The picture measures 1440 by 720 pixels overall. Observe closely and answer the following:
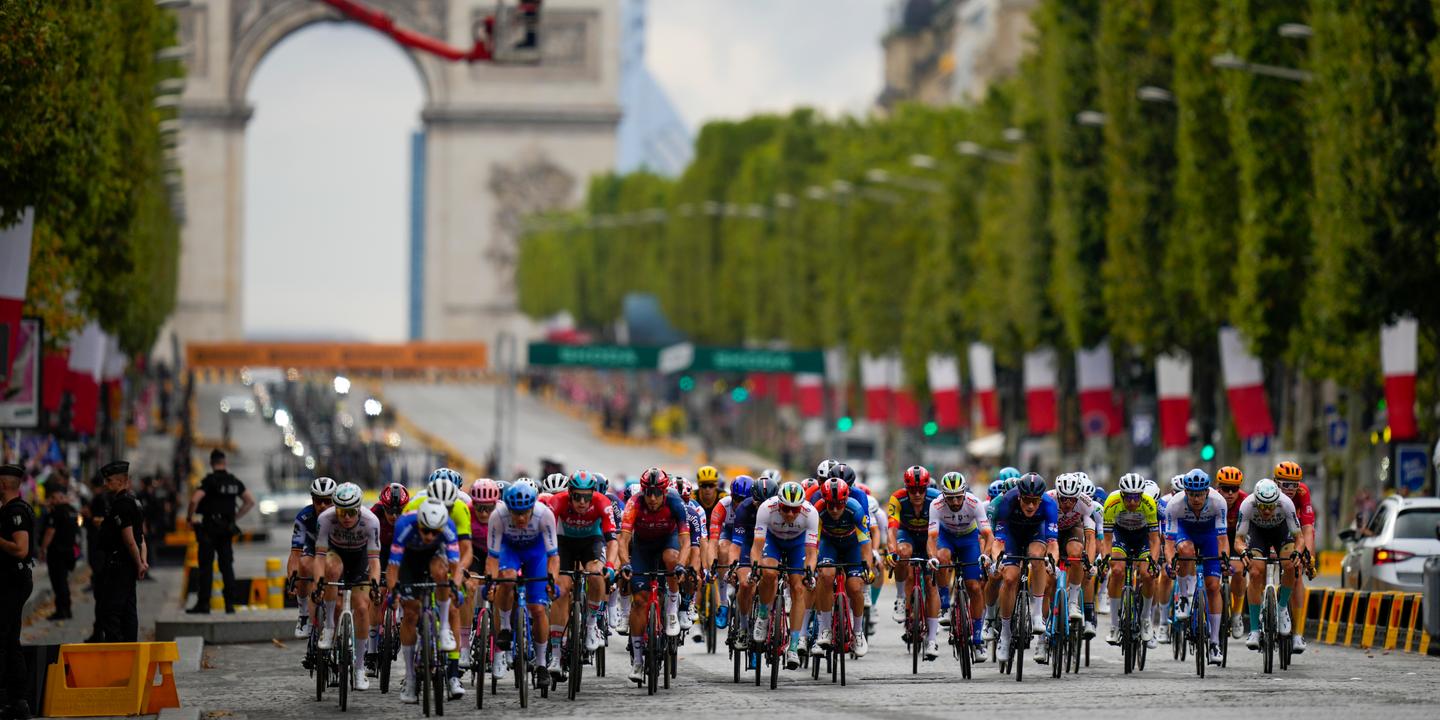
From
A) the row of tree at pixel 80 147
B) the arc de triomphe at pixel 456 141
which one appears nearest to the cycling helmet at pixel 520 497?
the row of tree at pixel 80 147

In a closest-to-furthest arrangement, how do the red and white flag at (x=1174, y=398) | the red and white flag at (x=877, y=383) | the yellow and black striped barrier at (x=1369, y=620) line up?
1. the yellow and black striped barrier at (x=1369, y=620)
2. the red and white flag at (x=1174, y=398)
3. the red and white flag at (x=877, y=383)

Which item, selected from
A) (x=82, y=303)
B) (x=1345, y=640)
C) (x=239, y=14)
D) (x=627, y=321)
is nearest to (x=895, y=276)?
(x=627, y=321)

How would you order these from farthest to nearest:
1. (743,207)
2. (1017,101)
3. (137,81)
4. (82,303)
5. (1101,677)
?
(743,207), (1017,101), (137,81), (82,303), (1101,677)

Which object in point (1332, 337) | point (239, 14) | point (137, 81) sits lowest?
point (1332, 337)

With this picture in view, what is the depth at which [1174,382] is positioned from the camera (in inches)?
2184

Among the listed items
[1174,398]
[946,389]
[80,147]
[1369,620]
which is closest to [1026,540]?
[1369,620]

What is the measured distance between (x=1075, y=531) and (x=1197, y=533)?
100 centimetres

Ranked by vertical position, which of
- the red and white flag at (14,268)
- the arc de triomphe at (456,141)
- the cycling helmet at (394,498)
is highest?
the arc de triomphe at (456,141)

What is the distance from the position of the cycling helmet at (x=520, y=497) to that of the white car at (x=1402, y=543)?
1092cm

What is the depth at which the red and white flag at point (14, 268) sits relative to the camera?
3297cm

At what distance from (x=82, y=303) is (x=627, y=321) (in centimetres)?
8183

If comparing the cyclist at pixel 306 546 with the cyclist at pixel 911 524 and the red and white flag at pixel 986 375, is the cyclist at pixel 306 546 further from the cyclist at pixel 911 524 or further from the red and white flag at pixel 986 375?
the red and white flag at pixel 986 375

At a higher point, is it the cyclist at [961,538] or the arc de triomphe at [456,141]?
the arc de triomphe at [456,141]

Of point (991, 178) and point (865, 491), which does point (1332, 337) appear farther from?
point (991, 178)
